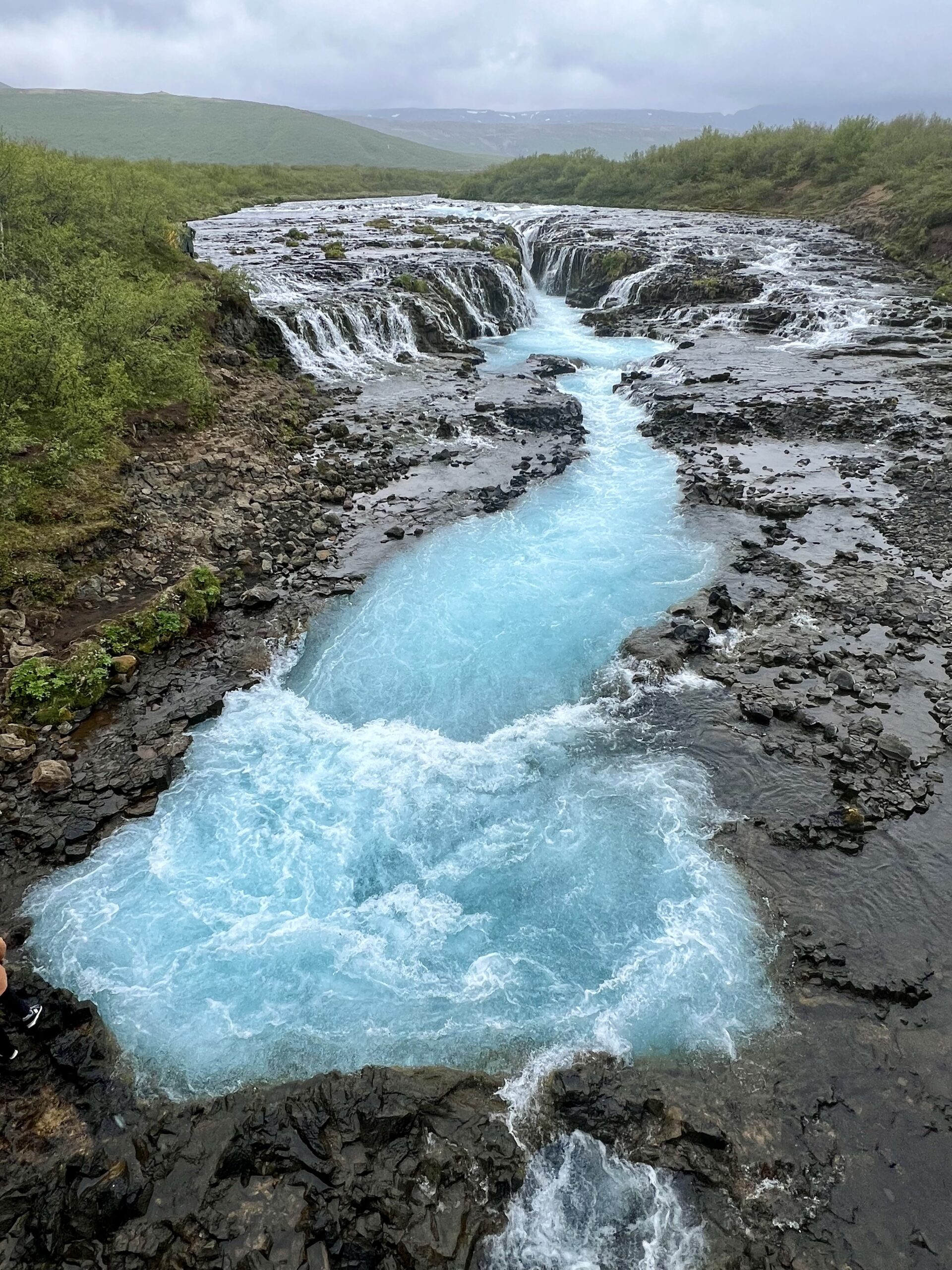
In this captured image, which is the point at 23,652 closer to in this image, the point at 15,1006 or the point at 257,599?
the point at 257,599

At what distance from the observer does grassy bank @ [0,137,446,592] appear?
17.4m

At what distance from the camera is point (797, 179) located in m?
85.0

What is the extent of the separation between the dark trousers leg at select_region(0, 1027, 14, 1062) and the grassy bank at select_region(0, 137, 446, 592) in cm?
1070

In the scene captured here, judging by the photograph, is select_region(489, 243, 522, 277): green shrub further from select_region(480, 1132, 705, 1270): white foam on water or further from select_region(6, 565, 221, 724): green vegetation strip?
select_region(480, 1132, 705, 1270): white foam on water

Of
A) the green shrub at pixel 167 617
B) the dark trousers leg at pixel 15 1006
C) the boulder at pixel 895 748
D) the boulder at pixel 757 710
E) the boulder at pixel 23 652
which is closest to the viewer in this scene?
the dark trousers leg at pixel 15 1006

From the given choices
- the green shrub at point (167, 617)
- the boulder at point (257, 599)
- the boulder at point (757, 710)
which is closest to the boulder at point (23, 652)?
the green shrub at point (167, 617)

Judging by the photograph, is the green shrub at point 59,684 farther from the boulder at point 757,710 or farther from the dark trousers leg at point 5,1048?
the boulder at point 757,710

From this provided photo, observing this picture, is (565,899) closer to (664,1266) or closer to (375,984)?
(375,984)

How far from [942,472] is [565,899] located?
23.6 m

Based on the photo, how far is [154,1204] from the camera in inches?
293

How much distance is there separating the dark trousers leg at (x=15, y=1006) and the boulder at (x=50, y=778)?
4392 mm

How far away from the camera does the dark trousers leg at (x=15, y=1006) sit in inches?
352

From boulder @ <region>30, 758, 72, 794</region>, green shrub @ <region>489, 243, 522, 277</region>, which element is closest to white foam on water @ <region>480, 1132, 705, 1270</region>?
boulder @ <region>30, 758, 72, 794</region>

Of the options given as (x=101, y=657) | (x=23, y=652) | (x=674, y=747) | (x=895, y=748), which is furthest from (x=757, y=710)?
(x=23, y=652)
